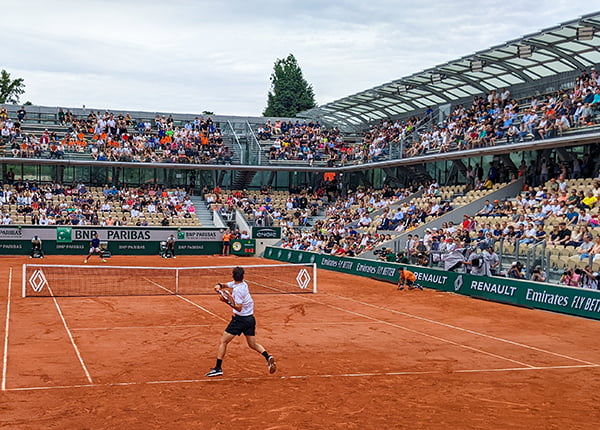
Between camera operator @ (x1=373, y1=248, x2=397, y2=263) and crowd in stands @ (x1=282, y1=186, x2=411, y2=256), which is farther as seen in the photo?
crowd in stands @ (x1=282, y1=186, x2=411, y2=256)

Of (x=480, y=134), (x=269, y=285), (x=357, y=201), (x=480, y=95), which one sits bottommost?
(x=269, y=285)

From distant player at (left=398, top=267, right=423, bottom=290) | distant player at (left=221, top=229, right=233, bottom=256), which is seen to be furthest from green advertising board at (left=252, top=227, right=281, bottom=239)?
distant player at (left=398, top=267, right=423, bottom=290)

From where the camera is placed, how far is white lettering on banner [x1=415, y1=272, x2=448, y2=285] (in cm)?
2805

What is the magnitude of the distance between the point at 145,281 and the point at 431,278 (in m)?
12.1

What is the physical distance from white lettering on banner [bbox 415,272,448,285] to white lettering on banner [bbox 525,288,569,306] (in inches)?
199

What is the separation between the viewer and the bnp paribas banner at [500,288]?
69.3ft

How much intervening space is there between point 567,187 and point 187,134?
33066 mm

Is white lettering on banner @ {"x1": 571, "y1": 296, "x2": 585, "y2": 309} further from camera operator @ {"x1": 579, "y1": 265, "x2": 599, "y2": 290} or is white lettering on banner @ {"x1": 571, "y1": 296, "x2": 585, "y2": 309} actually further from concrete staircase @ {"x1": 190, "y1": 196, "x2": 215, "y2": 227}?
concrete staircase @ {"x1": 190, "y1": 196, "x2": 215, "y2": 227}

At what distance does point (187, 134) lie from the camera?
5578cm

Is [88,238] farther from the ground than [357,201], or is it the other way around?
[357,201]

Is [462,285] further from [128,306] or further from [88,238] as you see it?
[88,238]

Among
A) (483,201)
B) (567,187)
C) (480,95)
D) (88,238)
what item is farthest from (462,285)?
(88,238)

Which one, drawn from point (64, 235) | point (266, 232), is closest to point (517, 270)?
point (266, 232)

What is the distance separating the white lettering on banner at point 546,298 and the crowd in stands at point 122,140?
34.3 m
